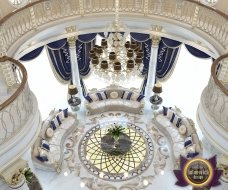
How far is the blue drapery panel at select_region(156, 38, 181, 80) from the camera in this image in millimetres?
11133

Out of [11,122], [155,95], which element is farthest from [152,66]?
[11,122]

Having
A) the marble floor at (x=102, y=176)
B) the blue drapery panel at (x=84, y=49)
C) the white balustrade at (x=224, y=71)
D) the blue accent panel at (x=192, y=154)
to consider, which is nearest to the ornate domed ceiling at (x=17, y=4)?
the blue drapery panel at (x=84, y=49)

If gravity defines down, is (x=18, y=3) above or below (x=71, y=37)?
above

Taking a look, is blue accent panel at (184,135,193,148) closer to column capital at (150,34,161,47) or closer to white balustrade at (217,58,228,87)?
white balustrade at (217,58,228,87)

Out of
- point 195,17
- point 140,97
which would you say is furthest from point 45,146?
point 195,17

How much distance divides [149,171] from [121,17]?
5.29 meters

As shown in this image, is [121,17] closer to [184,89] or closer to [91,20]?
→ [91,20]

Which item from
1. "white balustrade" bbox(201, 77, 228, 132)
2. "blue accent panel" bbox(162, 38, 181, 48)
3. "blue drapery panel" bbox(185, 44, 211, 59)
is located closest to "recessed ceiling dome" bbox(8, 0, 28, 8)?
"blue accent panel" bbox(162, 38, 181, 48)

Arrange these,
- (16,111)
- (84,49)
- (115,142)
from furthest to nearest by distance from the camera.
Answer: (84,49) < (115,142) < (16,111)

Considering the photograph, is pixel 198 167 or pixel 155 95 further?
pixel 155 95

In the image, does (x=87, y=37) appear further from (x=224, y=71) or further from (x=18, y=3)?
(x=224, y=71)

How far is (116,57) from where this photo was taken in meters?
7.07

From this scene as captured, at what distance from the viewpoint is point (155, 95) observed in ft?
40.3

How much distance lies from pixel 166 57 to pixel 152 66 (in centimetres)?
74
